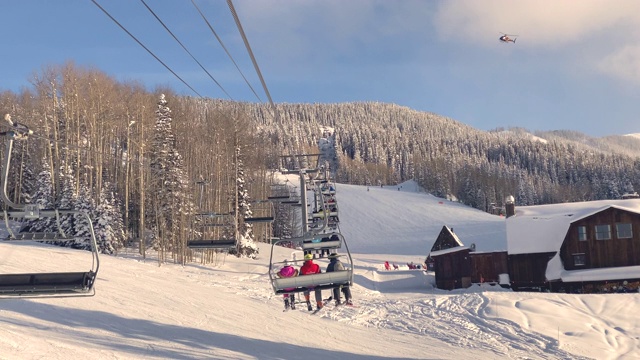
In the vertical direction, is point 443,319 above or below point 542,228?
below

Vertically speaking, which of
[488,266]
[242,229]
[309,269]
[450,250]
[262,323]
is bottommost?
[262,323]

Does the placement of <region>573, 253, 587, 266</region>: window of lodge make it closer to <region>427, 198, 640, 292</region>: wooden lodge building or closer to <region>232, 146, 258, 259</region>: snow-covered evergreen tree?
<region>427, 198, 640, 292</region>: wooden lodge building

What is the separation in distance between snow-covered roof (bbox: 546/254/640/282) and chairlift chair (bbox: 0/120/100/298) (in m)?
38.0

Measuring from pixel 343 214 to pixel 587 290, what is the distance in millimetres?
68832

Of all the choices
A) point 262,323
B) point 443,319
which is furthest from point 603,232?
point 262,323

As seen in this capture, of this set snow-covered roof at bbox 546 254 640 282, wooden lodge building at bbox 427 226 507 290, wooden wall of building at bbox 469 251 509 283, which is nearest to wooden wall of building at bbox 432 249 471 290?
wooden lodge building at bbox 427 226 507 290

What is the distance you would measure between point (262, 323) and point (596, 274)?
92.1 ft

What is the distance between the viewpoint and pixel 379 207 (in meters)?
112

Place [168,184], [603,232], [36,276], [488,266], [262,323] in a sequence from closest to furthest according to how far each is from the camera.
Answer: [36,276]
[262,323]
[603,232]
[168,184]
[488,266]

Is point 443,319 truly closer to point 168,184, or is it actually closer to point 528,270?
point 528,270

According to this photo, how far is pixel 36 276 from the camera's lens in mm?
10898

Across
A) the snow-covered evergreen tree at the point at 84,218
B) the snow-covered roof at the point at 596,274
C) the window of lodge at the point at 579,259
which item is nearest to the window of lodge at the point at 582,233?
the window of lodge at the point at 579,259

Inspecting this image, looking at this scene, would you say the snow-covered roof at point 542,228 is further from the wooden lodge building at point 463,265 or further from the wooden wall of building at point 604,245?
the wooden lodge building at point 463,265

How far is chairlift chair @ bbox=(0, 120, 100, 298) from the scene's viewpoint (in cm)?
964
